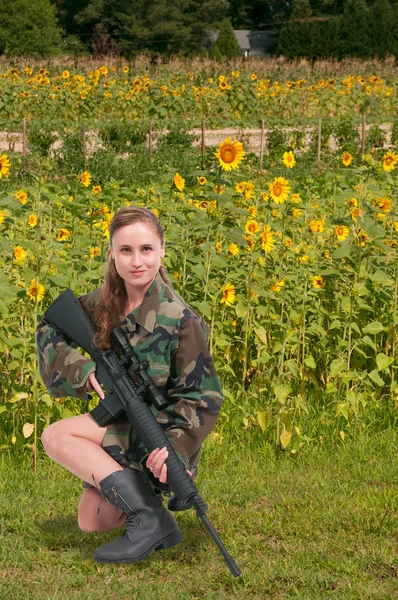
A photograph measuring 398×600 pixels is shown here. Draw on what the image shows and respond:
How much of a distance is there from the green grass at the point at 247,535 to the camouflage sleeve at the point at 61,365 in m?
0.60

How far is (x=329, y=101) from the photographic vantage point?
Result: 22.8 meters

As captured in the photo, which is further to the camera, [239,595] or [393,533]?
[393,533]

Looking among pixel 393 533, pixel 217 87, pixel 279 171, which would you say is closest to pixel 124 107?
pixel 217 87

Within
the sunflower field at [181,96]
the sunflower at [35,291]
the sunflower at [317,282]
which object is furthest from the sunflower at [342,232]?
the sunflower field at [181,96]

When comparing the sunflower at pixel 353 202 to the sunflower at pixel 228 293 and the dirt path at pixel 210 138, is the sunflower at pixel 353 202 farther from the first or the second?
the dirt path at pixel 210 138

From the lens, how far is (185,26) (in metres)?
53.9

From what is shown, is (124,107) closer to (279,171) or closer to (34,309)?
(279,171)

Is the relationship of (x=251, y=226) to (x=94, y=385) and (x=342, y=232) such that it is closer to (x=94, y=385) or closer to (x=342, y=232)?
(x=342, y=232)

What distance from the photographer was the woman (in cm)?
321

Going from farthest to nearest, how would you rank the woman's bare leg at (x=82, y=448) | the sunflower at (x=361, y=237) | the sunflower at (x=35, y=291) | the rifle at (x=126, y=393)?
the sunflower at (x=361, y=237)
the sunflower at (x=35, y=291)
the woman's bare leg at (x=82, y=448)
the rifle at (x=126, y=393)

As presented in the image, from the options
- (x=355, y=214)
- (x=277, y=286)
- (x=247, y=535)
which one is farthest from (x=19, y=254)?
(x=247, y=535)

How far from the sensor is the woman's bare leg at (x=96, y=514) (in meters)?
3.44

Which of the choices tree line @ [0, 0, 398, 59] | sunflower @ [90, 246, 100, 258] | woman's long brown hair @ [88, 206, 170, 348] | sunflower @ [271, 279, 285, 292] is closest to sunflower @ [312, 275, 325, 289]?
sunflower @ [271, 279, 285, 292]

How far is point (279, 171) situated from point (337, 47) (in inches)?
1239
